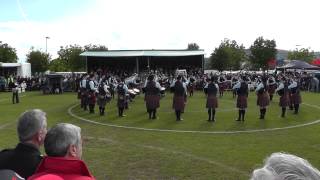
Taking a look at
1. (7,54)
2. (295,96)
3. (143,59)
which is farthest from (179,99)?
(7,54)

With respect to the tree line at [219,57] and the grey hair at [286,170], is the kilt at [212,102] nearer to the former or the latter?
the grey hair at [286,170]

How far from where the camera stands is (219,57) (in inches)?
2552

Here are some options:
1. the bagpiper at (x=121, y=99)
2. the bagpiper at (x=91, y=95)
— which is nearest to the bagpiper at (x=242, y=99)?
the bagpiper at (x=121, y=99)

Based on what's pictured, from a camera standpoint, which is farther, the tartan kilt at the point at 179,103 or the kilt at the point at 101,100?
the kilt at the point at 101,100

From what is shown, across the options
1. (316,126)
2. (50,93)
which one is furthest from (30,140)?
(50,93)

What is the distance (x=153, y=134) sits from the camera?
13.8m

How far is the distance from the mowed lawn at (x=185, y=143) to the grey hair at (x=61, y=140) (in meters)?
4.38

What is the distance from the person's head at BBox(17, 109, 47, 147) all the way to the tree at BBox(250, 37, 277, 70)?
5868cm

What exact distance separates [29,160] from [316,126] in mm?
12898

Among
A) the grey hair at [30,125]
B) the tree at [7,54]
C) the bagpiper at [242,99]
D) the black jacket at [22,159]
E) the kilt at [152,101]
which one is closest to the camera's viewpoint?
the black jacket at [22,159]

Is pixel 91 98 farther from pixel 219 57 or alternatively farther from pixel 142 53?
pixel 219 57

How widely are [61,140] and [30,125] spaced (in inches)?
32.0

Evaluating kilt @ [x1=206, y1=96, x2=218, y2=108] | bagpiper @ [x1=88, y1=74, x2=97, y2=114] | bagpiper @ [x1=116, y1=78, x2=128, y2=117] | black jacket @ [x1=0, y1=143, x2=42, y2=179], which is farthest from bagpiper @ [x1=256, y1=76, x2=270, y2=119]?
black jacket @ [x1=0, y1=143, x2=42, y2=179]

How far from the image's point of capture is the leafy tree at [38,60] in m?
66.4
